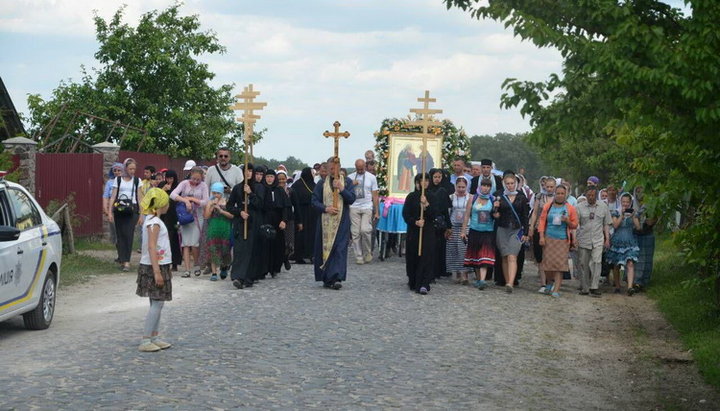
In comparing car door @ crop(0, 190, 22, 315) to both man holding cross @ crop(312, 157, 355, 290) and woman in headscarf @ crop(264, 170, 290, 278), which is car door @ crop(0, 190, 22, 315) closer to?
man holding cross @ crop(312, 157, 355, 290)

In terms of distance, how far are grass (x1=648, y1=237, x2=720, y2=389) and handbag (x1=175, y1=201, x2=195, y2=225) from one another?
291 inches

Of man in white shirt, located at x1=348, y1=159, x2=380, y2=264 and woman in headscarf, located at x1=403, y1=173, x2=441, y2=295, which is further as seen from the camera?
man in white shirt, located at x1=348, y1=159, x2=380, y2=264

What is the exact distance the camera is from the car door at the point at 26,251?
11.9 metres

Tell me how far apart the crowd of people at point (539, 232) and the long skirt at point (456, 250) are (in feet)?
0.43

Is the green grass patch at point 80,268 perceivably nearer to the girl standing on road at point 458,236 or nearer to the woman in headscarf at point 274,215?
the woman in headscarf at point 274,215

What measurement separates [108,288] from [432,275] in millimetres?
4928

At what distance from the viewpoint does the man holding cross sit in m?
17.5

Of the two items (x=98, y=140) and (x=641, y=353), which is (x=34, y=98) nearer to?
(x=98, y=140)

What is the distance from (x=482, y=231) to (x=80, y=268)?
688 centimetres

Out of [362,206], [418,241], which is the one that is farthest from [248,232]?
[362,206]

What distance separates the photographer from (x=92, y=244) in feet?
85.6

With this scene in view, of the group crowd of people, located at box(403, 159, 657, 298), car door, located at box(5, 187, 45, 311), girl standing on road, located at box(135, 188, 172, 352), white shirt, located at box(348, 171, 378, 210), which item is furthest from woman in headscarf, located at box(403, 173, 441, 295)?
girl standing on road, located at box(135, 188, 172, 352)

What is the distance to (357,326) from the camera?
44.3 feet

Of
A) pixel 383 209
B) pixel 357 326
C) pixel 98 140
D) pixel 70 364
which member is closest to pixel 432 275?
pixel 357 326
